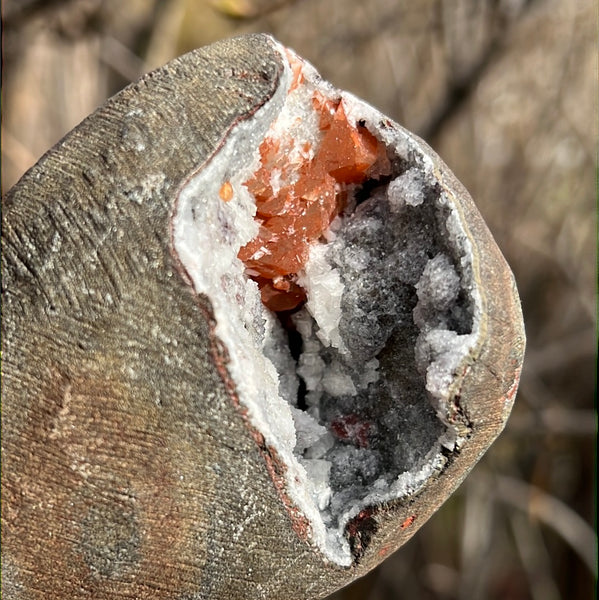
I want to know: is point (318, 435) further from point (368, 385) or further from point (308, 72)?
point (308, 72)

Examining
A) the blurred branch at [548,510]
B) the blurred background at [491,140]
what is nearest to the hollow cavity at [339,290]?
the blurred background at [491,140]

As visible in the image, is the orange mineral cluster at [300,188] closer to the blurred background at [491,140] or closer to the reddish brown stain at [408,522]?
the reddish brown stain at [408,522]

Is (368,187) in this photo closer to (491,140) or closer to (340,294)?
(340,294)

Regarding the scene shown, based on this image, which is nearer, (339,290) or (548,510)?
(339,290)

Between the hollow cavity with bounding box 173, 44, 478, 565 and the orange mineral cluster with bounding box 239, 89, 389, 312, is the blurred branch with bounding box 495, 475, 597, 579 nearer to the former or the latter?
the hollow cavity with bounding box 173, 44, 478, 565

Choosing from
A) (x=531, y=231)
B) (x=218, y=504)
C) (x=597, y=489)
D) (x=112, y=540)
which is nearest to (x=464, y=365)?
(x=218, y=504)

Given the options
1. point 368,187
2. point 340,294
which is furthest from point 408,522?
point 368,187
